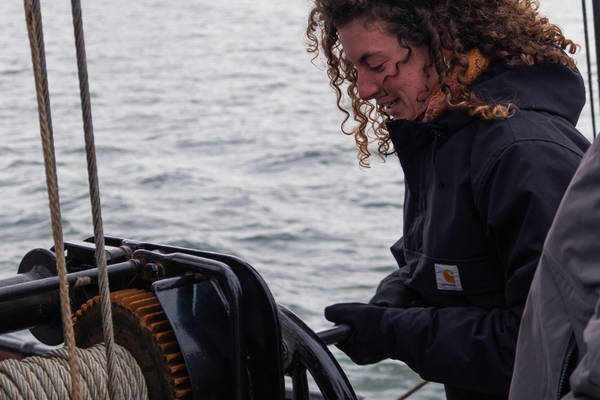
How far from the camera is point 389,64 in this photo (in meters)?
1.92

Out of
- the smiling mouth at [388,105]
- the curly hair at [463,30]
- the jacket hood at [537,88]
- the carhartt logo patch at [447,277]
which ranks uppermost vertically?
the curly hair at [463,30]

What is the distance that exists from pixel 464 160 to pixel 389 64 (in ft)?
0.87

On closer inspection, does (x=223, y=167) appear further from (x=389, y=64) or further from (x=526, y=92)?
(x=526, y=92)

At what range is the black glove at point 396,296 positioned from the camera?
198cm

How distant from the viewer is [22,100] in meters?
14.1

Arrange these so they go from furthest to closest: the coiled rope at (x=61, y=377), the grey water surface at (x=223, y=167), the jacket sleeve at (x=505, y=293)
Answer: the grey water surface at (x=223, y=167) → the jacket sleeve at (x=505, y=293) → the coiled rope at (x=61, y=377)

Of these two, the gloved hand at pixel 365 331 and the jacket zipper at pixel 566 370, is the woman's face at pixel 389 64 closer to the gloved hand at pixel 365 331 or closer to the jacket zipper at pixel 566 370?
the gloved hand at pixel 365 331

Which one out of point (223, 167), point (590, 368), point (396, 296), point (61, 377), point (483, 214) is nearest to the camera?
point (590, 368)

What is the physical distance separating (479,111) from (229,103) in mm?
12559

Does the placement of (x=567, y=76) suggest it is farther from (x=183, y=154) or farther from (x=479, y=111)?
(x=183, y=154)

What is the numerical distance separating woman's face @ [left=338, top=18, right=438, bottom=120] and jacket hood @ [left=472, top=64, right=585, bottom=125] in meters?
0.11

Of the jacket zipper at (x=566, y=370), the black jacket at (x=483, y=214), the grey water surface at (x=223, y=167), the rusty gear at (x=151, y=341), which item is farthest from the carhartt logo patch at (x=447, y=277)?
the grey water surface at (x=223, y=167)

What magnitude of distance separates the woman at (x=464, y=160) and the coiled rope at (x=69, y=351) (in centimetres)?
51

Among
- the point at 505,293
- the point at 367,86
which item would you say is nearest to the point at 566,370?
the point at 505,293
